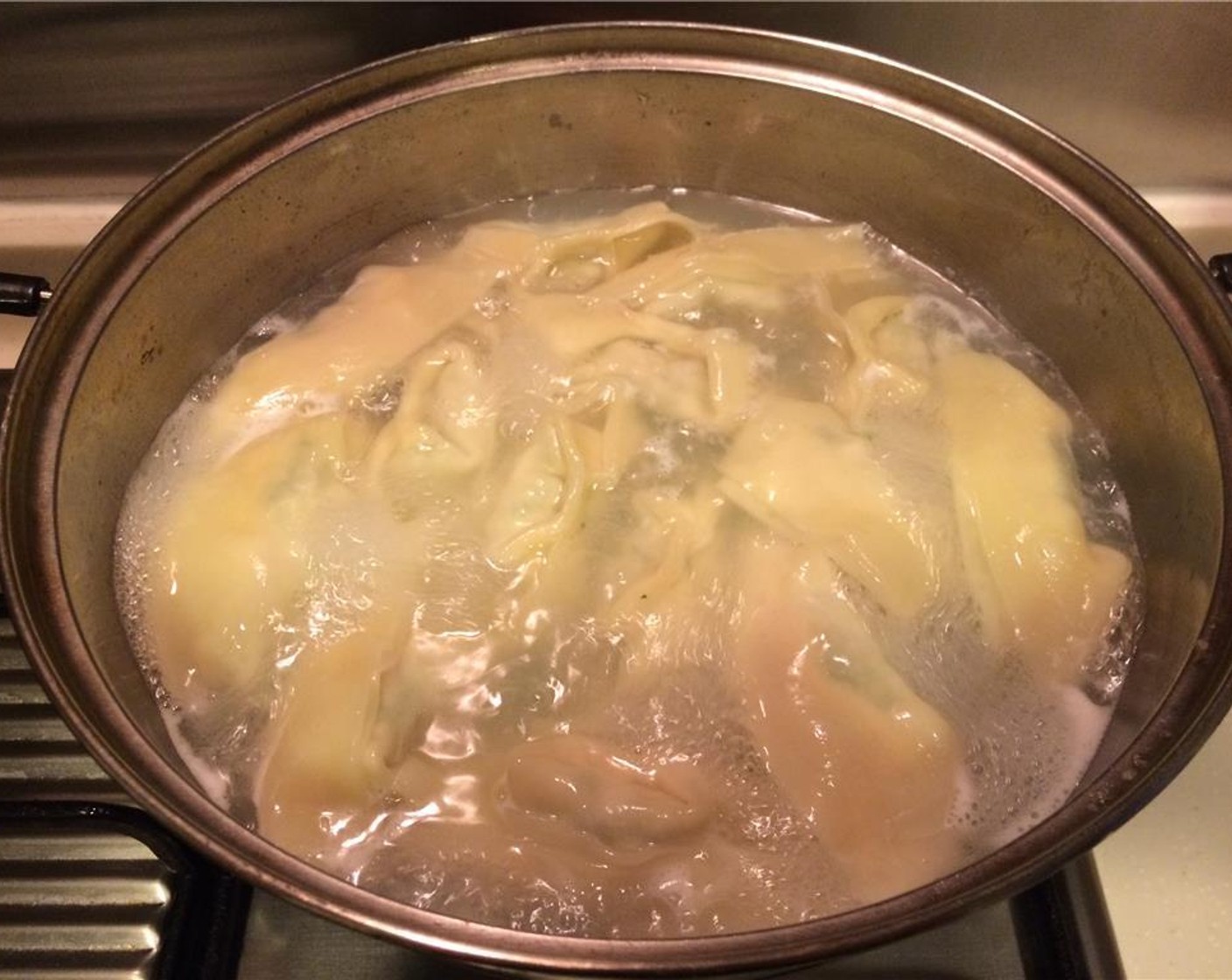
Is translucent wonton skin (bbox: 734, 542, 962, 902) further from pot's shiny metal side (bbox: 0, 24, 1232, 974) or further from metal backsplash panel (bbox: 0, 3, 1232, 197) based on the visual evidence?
metal backsplash panel (bbox: 0, 3, 1232, 197)

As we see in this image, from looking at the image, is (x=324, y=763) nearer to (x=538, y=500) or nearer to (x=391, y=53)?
(x=538, y=500)

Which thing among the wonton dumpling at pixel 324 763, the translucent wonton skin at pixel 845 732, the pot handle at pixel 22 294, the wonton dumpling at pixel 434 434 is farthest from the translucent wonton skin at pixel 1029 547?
the pot handle at pixel 22 294

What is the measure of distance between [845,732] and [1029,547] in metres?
0.37

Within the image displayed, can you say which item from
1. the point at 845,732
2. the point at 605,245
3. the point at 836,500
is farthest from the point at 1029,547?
the point at 605,245

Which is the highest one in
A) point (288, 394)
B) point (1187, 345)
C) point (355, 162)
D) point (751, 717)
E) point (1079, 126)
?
point (1079, 126)

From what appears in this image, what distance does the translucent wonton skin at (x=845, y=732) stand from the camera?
118 cm

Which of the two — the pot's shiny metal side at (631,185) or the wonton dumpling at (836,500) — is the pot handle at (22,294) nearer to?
the pot's shiny metal side at (631,185)

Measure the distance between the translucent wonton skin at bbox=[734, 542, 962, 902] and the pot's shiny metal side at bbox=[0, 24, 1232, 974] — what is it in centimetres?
23

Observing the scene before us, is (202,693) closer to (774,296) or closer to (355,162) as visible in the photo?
(355,162)

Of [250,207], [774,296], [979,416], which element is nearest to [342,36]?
[250,207]

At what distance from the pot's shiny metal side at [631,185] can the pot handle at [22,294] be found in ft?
0.15

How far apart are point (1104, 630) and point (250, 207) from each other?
4.27 feet

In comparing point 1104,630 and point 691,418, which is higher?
point 691,418

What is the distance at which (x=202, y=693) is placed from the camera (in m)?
1.31
